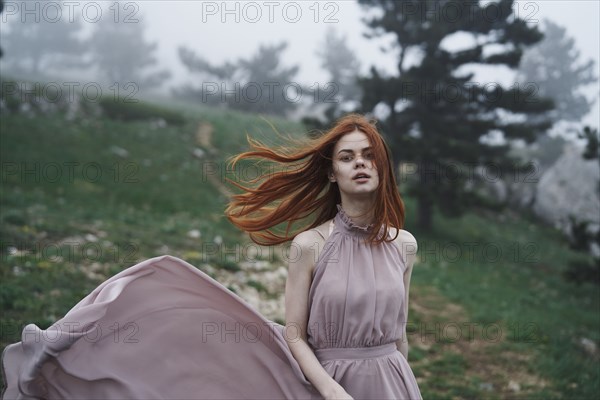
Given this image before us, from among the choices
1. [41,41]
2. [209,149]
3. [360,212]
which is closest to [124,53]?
[41,41]

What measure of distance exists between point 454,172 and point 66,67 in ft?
220

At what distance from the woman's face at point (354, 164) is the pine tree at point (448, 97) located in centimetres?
1262

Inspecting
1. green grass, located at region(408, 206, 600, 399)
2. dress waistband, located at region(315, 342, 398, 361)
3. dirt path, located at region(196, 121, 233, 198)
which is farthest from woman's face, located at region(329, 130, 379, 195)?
dirt path, located at region(196, 121, 233, 198)

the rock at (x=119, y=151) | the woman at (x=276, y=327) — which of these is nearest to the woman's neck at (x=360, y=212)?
the woman at (x=276, y=327)

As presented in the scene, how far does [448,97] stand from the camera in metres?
16.1

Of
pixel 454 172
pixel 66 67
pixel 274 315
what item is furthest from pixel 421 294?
pixel 66 67

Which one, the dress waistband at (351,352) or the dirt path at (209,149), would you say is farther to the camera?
the dirt path at (209,149)

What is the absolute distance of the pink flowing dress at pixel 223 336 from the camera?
2.54 metres

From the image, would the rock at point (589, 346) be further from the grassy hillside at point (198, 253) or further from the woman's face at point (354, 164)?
the woman's face at point (354, 164)

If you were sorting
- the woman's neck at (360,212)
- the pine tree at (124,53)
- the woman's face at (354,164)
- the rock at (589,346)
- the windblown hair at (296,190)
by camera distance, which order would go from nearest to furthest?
the woman's face at (354,164) < the woman's neck at (360,212) < the windblown hair at (296,190) < the rock at (589,346) < the pine tree at (124,53)

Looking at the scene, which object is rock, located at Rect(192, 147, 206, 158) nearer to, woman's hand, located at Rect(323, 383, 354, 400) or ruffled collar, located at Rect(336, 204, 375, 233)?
ruffled collar, located at Rect(336, 204, 375, 233)

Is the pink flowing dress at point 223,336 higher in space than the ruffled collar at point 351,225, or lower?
lower

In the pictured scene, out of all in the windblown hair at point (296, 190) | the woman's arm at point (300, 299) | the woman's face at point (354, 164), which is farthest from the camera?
the windblown hair at point (296, 190)

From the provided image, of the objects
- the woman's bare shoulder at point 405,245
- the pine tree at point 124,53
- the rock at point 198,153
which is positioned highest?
the pine tree at point 124,53
